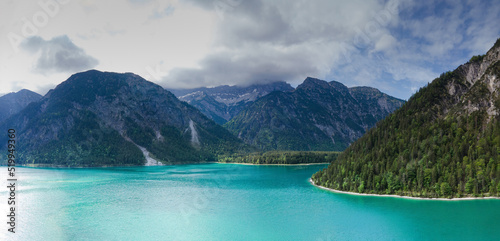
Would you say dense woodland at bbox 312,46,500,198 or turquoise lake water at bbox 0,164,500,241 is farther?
dense woodland at bbox 312,46,500,198

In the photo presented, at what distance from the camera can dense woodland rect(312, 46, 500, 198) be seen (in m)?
105

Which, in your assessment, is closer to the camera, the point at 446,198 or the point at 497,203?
the point at 497,203

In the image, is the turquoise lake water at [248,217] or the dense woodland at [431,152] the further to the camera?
the dense woodland at [431,152]

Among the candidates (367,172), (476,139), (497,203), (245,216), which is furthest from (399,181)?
(245,216)

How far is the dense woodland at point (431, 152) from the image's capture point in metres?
105

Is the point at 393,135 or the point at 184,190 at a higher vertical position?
the point at 393,135

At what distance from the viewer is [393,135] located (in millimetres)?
144125

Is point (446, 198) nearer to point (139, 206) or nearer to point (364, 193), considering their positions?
point (364, 193)

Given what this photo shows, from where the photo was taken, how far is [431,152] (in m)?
120

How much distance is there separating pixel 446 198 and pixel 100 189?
138919 mm

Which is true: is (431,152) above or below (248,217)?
above

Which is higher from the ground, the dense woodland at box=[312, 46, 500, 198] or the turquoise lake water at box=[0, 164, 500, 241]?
the dense woodland at box=[312, 46, 500, 198]

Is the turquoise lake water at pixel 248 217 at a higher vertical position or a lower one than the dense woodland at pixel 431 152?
lower

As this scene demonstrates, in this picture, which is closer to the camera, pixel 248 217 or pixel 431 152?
pixel 248 217
